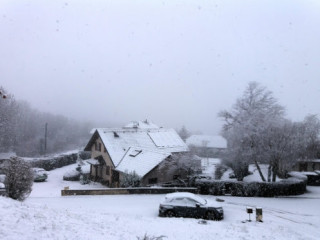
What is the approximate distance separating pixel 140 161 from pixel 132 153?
269 centimetres

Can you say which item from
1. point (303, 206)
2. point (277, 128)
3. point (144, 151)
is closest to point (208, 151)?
point (144, 151)

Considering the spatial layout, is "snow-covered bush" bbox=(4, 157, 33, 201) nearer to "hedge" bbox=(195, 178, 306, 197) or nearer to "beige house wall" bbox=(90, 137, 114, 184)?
"hedge" bbox=(195, 178, 306, 197)

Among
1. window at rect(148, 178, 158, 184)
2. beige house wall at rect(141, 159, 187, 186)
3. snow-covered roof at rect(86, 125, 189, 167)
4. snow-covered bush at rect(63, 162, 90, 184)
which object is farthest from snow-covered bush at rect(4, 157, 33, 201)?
snow-covered bush at rect(63, 162, 90, 184)

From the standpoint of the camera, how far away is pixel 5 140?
5709cm

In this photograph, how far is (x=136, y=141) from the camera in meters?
42.5

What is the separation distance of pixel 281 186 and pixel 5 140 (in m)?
47.0

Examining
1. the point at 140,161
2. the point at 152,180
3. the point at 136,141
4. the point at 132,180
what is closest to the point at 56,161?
the point at 136,141

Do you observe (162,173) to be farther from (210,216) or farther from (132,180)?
(210,216)

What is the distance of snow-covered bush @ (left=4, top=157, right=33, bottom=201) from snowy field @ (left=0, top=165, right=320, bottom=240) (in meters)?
1.97

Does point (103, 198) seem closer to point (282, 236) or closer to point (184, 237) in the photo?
point (184, 237)

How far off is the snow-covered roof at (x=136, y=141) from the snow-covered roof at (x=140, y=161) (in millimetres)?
1056

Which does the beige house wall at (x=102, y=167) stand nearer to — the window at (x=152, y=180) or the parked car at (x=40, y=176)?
the window at (x=152, y=180)

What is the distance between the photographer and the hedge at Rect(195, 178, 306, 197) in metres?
28.1

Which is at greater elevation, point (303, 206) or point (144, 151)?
point (144, 151)
